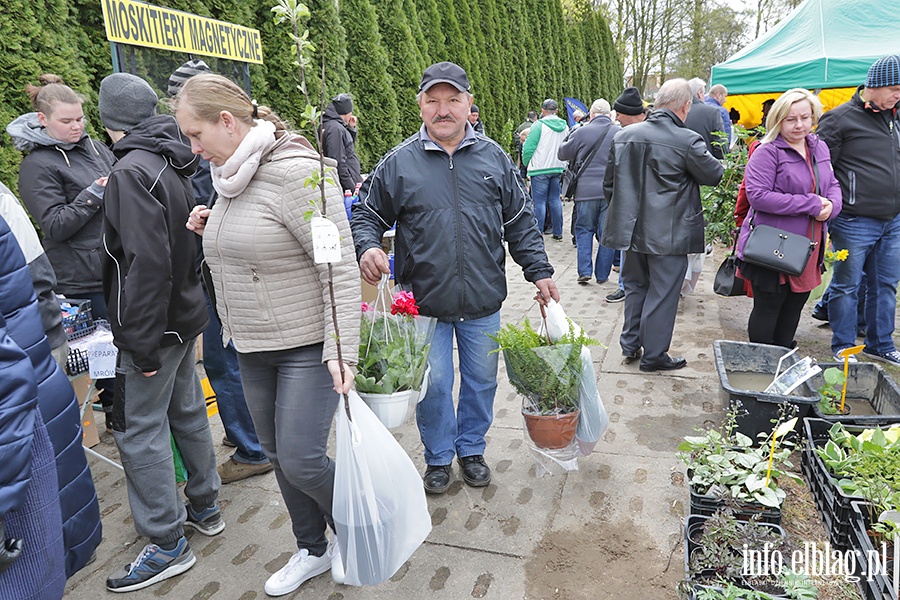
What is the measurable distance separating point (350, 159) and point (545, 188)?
3217mm

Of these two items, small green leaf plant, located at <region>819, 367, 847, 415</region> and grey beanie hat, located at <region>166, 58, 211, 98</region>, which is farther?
small green leaf plant, located at <region>819, 367, 847, 415</region>

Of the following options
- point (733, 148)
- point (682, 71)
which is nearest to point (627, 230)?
point (733, 148)

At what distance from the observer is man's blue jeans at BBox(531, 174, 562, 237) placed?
29.6 ft

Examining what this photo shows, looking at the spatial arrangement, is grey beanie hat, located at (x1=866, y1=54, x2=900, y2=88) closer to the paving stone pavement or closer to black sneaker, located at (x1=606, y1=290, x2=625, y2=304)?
the paving stone pavement

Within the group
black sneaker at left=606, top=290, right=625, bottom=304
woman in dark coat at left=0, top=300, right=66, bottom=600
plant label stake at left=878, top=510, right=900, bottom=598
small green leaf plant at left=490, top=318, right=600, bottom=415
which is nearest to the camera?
woman in dark coat at left=0, top=300, right=66, bottom=600

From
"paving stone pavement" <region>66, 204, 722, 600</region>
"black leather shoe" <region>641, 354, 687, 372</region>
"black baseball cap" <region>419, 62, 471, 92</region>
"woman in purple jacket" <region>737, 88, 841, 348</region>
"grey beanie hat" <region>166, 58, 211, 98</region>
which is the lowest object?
"paving stone pavement" <region>66, 204, 722, 600</region>

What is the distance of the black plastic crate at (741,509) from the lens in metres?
2.45

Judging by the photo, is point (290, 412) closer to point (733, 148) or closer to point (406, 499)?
point (406, 499)

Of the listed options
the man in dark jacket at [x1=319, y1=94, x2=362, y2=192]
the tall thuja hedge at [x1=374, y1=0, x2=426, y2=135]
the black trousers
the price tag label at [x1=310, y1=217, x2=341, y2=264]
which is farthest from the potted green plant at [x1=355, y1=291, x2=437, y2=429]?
the tall thuja hedge at [x1=374, y1=0, x2=426, y2=135]

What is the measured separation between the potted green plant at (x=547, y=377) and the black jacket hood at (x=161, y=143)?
1557 millimetres

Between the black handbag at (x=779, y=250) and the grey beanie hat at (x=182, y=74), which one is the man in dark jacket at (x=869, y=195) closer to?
the black handbag at (x=779, y=250)

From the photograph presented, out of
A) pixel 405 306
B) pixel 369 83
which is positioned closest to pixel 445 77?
pixel 405 306

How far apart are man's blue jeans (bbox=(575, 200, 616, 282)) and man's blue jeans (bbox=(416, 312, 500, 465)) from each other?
408 centimetres

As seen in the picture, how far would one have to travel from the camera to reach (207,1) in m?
6.44
